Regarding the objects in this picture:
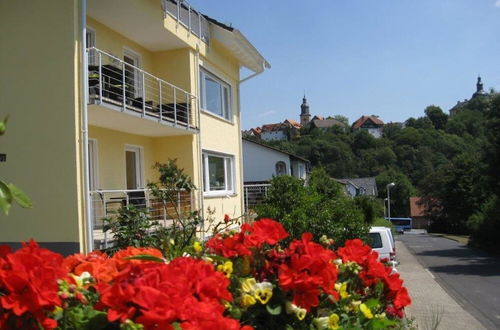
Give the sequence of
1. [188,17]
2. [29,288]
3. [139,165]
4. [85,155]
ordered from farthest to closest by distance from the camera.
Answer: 1. [188,17]
2. [139,165]
3. [85,155]
4. [29,288]

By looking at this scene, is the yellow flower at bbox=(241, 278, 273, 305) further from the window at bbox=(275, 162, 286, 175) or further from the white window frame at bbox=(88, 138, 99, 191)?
the window at bbox=(275, 162, 286, 175)

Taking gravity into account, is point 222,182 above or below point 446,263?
above

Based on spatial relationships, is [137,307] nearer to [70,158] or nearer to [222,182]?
[70,158]

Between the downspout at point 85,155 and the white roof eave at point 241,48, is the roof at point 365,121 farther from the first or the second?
the downspout at point 85,155

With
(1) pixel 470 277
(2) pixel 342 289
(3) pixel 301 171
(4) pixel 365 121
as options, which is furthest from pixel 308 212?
(4) pixel 365 121

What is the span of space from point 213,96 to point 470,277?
13.1 metres

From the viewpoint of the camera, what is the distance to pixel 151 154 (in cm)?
1333

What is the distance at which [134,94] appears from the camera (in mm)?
11656

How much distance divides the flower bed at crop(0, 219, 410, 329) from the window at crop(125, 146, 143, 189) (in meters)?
10.6

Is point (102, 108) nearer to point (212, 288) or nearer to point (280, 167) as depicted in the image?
point (212, 288)

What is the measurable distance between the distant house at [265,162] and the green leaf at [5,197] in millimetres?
30376

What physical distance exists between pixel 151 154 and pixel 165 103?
1495mm

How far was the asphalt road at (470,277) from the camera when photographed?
12969mm

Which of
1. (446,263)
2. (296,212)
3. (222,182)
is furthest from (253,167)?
(296,212)
